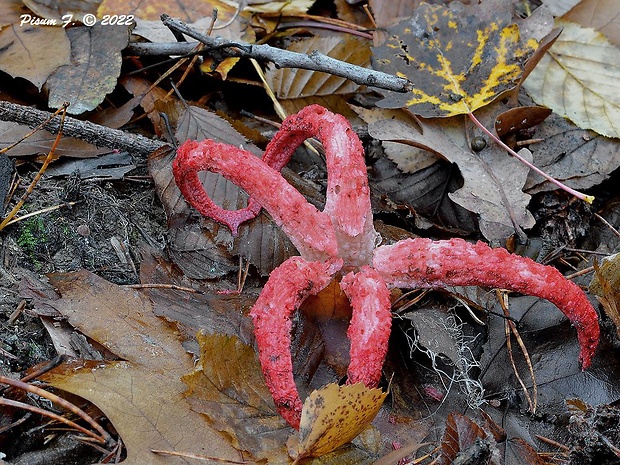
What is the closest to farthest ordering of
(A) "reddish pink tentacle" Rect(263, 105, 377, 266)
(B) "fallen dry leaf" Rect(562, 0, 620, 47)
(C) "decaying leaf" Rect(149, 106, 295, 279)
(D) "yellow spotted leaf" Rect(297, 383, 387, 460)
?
(D) "yellow spotted leaf" Rect(297, 383, 387, 460) → (A) "reddish pink tentacle" Rect(263, 105, 377, 266) → (C) "decaying leaf" Rect(149, 106, 295, 279) → (B) "fallen dry leaf" Rect(562, 0, 620, 47)

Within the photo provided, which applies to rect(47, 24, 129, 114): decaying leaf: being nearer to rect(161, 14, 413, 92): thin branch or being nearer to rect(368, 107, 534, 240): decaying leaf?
rect(161, 14, 413, 92): thin branch

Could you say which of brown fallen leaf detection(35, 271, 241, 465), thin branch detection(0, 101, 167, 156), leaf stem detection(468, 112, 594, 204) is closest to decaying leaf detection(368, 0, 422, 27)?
leaf stem detection(468, 112, 594, 204)

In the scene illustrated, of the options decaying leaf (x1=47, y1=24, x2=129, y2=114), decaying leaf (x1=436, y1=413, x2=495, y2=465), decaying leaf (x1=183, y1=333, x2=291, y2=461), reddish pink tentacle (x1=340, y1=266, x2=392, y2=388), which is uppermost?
decaying leaf (x1=47, y1=24, x2=129, y2=114)

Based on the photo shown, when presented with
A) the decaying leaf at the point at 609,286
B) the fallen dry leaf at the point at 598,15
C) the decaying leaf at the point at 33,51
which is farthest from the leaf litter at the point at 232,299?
the fallen dry leaf at the point at 598,15

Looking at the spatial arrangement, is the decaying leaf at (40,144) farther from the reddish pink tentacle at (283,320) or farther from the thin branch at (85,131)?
the reddish pink tentacle at (283,320)

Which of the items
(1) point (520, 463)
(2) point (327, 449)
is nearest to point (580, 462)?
(1) point (520, 463)

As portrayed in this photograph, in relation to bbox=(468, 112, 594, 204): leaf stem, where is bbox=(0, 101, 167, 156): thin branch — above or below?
above

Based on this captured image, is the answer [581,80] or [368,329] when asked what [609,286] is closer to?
[368,329]
